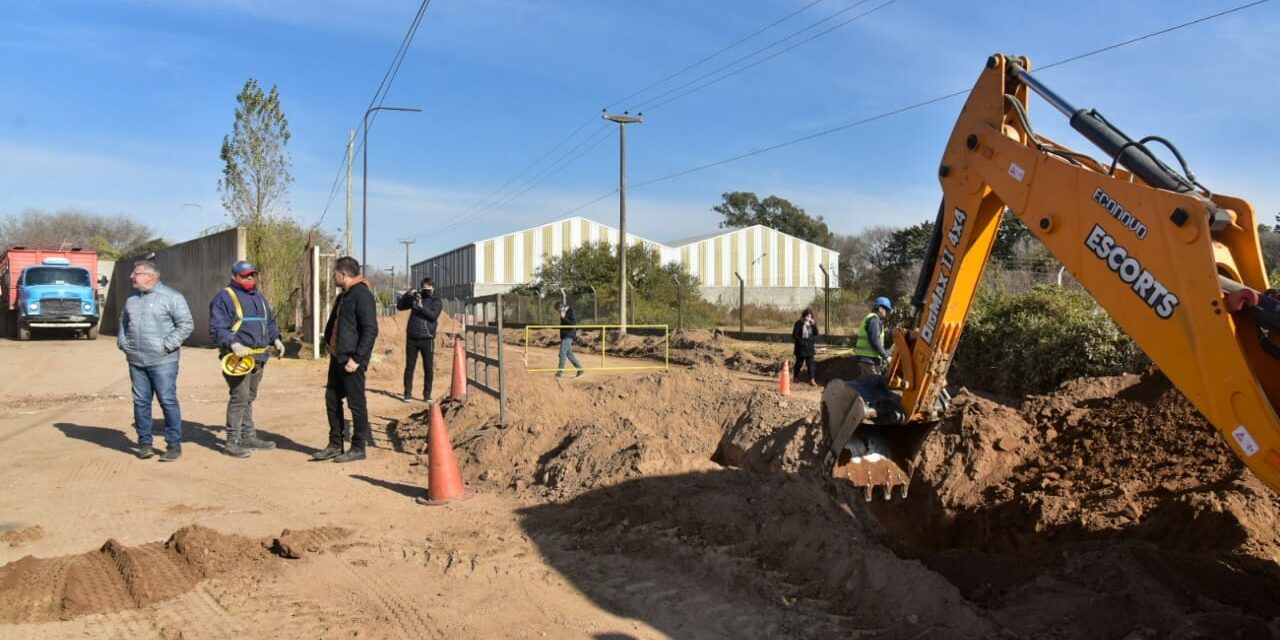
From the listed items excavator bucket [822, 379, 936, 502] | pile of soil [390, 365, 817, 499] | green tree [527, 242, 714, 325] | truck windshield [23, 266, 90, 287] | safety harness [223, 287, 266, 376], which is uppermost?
green tree [527, 242, 714, 325]

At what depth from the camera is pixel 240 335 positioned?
8.27m

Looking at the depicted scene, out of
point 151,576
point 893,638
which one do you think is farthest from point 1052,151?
point 151,576

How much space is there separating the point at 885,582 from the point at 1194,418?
4.42 metres

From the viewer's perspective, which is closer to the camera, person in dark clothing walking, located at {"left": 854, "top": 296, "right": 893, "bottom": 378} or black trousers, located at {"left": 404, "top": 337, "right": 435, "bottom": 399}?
person in dark clothing walking, located at {"left": 854, "top": 296, "right": 893, "bottom": 378}

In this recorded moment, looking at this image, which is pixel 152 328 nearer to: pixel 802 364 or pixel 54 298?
pixel 802 364

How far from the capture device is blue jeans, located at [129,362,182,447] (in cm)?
787

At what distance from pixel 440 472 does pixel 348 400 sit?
1.59 meters

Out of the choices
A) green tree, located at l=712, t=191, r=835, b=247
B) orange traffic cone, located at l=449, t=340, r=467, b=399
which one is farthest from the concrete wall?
green tree, located at l=712, t=191, r=835, b=247

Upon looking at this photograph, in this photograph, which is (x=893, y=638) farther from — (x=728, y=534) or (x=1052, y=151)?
(x=1052, y=151)

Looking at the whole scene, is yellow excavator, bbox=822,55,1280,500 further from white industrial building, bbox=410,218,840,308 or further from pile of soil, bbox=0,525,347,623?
white industrial building, bbox=410,218,840,308

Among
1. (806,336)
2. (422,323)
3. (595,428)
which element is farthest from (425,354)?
(806,336)

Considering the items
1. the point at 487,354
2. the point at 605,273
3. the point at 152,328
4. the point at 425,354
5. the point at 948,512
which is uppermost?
the point at 605,273

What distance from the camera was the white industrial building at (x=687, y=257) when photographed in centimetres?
5931

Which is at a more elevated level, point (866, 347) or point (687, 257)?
point (687, 257)
